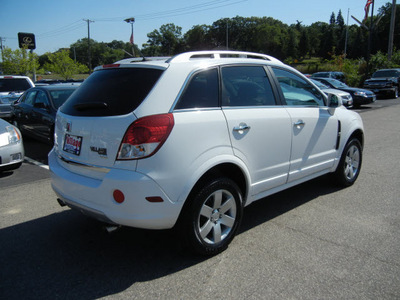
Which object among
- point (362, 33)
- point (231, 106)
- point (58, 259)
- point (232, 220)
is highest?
point (362, 33)

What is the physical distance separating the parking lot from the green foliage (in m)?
27.5

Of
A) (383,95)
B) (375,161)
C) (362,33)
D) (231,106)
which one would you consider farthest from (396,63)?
(362,33)

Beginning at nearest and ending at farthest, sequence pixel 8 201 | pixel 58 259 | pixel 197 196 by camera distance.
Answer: pixel 197 196
pixel 58 259
pixel 8 201

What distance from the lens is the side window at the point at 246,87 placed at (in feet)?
10.4

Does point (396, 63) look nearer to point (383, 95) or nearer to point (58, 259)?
point (383, 95)

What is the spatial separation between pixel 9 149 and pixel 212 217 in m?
4.10

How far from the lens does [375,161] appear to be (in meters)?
6.55

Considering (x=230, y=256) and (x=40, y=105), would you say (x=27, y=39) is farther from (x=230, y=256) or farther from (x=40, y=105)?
(x=230, y=256)

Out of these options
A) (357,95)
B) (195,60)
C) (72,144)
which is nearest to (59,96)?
(72,144)

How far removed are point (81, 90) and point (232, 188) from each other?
1.73 meters

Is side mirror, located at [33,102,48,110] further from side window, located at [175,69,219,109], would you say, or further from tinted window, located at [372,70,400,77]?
tinted window, located at [372,70,400,77]

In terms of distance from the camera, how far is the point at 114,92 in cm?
286

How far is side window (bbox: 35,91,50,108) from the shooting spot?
736 centimetres

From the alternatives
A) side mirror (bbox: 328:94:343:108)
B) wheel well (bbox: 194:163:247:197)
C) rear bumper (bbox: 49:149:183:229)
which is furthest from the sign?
wheel well (bbox: 194:163:247:197)
